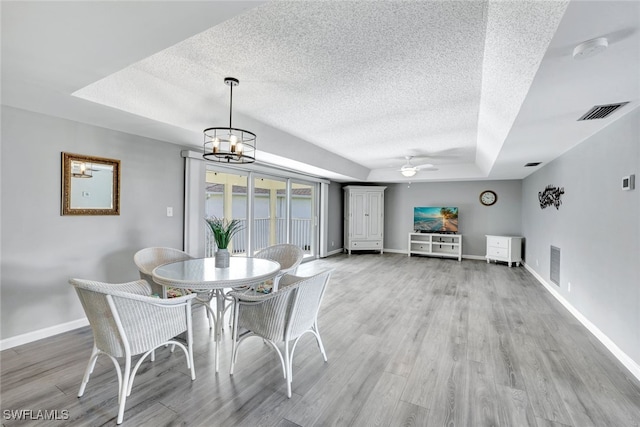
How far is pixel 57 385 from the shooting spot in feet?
6.91

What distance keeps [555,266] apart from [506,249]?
2395mm

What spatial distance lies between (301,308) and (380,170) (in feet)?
20.3

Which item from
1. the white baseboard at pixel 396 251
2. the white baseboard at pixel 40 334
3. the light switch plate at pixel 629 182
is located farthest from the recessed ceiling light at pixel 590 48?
the white baseboard at pixel 396 251

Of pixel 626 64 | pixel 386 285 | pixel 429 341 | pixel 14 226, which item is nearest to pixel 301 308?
pixel 429 341

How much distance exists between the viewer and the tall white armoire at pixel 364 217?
332 inches

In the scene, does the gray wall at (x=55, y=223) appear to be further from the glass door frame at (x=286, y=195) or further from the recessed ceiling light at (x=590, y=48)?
the recessed ceiling light at (x=590, y=48)

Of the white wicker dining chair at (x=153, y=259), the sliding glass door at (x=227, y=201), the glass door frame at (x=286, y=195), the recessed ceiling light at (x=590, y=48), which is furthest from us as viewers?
the glass door frame at (x=286, y=195)

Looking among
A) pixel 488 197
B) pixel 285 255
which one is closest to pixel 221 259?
pixel 285 255

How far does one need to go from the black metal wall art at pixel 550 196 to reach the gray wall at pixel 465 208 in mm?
2205

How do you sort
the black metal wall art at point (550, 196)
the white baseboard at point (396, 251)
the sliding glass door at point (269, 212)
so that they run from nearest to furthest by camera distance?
1. the black metal wall art at point (550, 196)
2. the sliding glass door at point (269, 212)
3. the white baseboard at point (396, 251)

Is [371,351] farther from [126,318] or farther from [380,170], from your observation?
[380,170]

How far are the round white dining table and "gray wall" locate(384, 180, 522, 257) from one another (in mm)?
6577

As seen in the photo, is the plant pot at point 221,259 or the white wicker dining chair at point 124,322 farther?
the plant pot at point 221,259

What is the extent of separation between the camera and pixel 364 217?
848 centimetres
